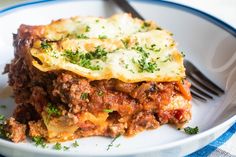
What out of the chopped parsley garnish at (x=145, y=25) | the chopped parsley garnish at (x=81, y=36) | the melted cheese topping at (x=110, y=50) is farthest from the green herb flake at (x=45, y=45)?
the chopped parsley garnish at (x=145, y=25)

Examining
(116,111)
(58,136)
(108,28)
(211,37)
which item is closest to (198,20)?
(211,37)

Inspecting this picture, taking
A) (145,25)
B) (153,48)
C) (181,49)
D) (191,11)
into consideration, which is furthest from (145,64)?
(191,11)

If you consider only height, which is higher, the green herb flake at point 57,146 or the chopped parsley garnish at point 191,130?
the green herb flake at point 57,146

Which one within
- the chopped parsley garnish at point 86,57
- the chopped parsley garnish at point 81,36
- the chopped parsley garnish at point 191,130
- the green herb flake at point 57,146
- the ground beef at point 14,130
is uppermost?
the chopped parsley garnish at point 81,36

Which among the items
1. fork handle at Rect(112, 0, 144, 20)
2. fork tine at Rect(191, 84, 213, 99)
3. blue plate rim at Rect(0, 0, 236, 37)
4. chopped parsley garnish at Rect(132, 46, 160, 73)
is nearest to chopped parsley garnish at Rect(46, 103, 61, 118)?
chopped parsley garnish at Rect(132, 46, 160, 73)

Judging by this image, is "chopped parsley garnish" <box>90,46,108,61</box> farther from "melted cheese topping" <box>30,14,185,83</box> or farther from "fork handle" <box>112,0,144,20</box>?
"fork handle" <box>112,0,144,20</box>

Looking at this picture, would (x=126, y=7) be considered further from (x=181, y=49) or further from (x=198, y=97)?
(x=198, y=97)

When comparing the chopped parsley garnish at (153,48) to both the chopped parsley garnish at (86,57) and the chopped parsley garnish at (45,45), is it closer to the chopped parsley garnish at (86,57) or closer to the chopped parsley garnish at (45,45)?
the chopped parsley garnish at (86,57)

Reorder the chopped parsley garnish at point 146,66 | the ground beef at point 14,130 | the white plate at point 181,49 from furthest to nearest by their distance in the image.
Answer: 1. the chopped parsley garnish at point 146,66
2. the ground beef at point 14,130
3. the white plate at point 181,49
